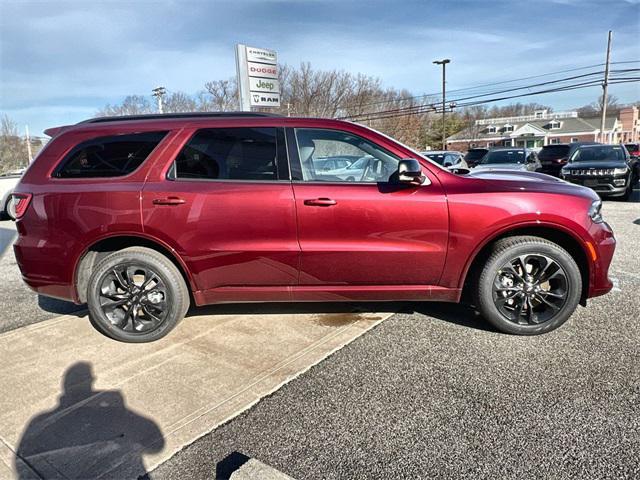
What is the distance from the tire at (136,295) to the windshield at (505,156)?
1332 centimetres

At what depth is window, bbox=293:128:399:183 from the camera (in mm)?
3434

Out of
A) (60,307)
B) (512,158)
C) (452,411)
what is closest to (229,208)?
(452,411)

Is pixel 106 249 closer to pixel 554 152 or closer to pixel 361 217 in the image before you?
pixel 361 217

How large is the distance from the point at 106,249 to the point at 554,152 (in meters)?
16.7

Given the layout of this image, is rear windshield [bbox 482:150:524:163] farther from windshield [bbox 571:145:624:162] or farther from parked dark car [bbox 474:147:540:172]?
windshield [bbox 571:145:624:162]

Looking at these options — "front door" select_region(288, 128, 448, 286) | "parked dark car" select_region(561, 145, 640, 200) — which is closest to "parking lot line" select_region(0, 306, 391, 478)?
"front door" select_region(288, 128, 448, 286)

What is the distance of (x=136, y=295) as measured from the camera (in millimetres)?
3576

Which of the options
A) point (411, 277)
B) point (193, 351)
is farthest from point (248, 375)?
point (411, 277)

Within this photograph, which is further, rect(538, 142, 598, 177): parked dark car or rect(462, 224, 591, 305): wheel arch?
rect(538, 142, 598, 177): parked dark car

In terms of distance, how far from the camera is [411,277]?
350 centimetres

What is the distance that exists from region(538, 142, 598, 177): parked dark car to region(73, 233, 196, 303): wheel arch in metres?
15.4

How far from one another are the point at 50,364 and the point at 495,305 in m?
3.48

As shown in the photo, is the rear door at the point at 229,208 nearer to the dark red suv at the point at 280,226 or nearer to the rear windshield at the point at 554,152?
the dark red suv at the point at 280,226

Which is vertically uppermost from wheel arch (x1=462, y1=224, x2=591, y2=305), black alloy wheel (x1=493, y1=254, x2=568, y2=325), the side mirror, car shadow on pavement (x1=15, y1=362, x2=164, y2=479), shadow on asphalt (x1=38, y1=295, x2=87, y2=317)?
the side mirror
